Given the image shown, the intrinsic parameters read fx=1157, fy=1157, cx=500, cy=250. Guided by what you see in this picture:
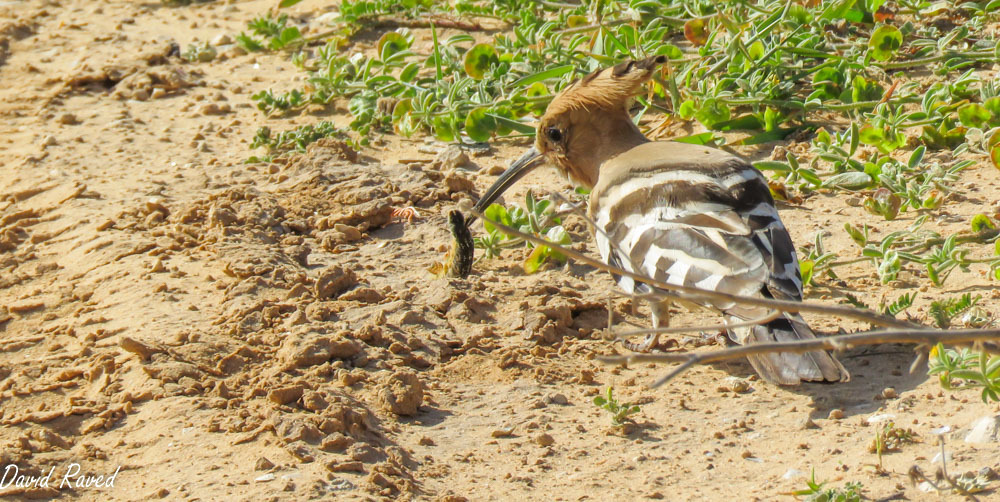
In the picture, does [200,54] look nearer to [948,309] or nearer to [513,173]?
[513,173]

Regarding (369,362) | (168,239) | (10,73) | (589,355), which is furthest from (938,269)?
(10,73)

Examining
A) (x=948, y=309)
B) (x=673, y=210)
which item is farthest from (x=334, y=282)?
(x=948, y=309)

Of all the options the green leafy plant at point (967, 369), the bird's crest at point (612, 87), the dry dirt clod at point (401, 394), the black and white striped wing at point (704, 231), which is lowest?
the dry dirt clod at point (401, 394)

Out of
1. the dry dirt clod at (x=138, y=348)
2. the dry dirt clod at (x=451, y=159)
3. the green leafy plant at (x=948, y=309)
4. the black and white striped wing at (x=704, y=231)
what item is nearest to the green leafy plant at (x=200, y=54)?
the dry dirt clod at (x=451, y=159)

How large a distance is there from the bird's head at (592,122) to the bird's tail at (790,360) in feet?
4.55

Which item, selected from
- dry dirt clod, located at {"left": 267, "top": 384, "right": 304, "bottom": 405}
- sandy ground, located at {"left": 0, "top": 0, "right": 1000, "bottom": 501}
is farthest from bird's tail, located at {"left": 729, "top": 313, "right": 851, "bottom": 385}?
dry dirt clod, located at {"left": 267, "top": 384, "right": 304, "bottom": 405}

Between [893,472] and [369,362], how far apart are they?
1.68 m

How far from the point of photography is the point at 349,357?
3.81 meters

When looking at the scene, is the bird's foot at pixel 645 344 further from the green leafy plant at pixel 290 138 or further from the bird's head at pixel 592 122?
the green leafy plant at pixel 290 138

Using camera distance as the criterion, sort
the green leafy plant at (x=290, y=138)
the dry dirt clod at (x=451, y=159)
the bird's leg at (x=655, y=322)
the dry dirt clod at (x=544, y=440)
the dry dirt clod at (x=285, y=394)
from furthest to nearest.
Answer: the green leafy plant at (x=290, y=138)
the dry dirt clod at (x=451, y=159)
the bird's leg at (x=655, y=322)
the dry dirt clod at (x=285, y=394)
the dry dirt clod at (x=544, y=440)

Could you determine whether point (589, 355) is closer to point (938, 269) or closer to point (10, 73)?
point (938, 269)

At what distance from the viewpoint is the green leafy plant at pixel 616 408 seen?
341cm

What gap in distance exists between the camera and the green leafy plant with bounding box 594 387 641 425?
11.2ft

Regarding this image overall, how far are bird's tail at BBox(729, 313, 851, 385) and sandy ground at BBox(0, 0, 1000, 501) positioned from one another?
12 cm
